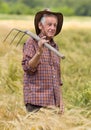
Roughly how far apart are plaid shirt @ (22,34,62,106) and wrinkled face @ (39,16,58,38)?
125mm

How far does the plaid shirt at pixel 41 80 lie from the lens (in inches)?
200

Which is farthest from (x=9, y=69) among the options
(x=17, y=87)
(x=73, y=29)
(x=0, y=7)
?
(x=0, y=7)

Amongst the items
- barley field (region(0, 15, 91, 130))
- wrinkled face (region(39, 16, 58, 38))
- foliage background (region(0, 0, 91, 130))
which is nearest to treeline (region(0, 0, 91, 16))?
foliage background (region(0, 0, 91, 130))

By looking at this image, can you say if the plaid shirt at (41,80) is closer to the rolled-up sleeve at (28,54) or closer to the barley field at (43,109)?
the rolled-up sleeve at (28,54)

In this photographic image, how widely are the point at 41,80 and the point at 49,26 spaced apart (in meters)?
0.45

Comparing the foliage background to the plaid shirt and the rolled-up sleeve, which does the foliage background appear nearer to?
the plaid shirt

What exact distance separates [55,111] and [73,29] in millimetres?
18227

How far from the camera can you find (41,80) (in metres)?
5.10

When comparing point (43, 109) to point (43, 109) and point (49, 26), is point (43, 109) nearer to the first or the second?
point (43, 109)

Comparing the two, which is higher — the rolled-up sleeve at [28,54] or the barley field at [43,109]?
the rolled-up sleeve at [28,54]

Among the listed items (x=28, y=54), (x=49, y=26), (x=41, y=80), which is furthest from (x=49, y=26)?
(x=41, y=80)

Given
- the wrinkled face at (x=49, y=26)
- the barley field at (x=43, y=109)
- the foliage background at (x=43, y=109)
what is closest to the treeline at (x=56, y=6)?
the foliage background at (x=43, y=109)

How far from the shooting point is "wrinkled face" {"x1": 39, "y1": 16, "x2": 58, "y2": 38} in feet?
16.5

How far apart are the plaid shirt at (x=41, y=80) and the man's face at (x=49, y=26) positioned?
0.12 metres
